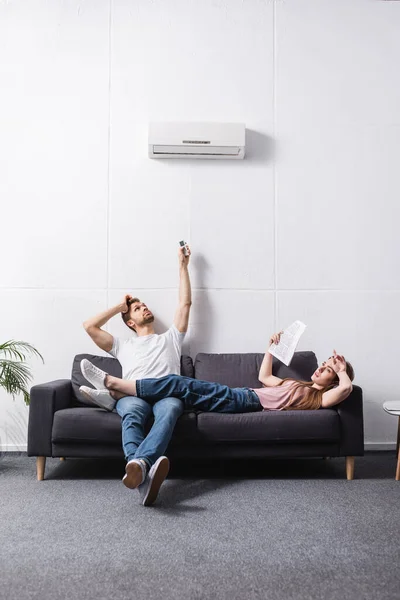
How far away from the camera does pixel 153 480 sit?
264 centimetres

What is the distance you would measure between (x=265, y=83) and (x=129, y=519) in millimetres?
3324

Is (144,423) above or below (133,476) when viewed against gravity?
above

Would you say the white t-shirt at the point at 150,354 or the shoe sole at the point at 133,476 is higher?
the white t-shirt at the point at 150,354

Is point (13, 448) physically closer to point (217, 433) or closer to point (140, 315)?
point (140, 315)

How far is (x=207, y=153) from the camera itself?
4.18m

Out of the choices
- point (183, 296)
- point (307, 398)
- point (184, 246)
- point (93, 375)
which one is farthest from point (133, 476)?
point (184, 246)

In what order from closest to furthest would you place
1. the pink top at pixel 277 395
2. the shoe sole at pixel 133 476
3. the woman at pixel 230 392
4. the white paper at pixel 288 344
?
the shoe sole at pixel 133 476
the woman at pixel 230 392
the pink top at pixel 277 395
the white paper at pixel 288 344

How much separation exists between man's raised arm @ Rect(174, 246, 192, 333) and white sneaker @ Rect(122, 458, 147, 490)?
1460mm

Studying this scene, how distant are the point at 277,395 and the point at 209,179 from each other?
1.76m

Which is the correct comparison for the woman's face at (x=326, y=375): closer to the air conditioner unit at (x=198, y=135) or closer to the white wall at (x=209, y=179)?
the white wall at (x=209, y=179)

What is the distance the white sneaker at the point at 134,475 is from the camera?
→ 8.51 ft

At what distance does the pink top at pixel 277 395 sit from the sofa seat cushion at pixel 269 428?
6.1 inches

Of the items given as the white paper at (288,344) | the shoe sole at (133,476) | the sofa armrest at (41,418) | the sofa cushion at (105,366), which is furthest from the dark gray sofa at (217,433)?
the shoe sole at (133,476)

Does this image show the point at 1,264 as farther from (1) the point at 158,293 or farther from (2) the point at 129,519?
(2) the point at 129,519
